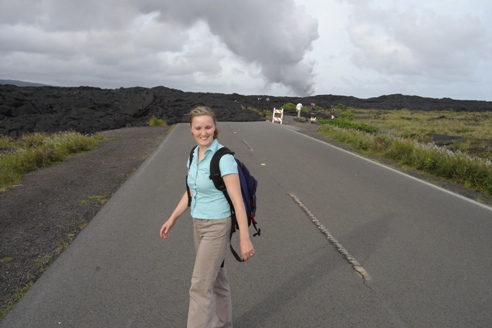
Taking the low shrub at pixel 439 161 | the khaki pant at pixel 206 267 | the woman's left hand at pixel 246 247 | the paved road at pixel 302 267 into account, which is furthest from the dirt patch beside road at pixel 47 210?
the low shrub at pixel 439 161

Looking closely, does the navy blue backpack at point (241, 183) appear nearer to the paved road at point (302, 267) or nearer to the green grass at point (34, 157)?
the paved road at point (302, 267)

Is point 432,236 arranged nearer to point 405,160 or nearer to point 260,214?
point 260,214

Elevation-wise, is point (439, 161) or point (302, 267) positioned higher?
point (439, 161)

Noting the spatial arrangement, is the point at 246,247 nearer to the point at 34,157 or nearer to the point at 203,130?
the point at 203,130

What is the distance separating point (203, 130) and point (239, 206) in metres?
0.61

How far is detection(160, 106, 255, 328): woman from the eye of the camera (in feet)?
9.84

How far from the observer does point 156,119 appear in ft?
99.7

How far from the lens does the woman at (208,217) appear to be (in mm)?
3000

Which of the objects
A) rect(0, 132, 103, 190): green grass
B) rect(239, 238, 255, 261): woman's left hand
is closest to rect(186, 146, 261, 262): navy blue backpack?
rect(239, 238, 255, 261): woman's left hand

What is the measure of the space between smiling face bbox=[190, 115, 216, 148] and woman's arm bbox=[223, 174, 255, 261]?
0.33 metres

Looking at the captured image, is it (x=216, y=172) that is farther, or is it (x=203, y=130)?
(x=203, y=130)

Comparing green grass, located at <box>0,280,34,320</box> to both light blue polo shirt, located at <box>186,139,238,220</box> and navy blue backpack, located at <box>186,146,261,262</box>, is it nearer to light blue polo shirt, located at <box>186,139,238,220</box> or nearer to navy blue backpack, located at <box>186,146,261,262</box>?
light blue polo shirt, located at <box>186,139,238,220</box>

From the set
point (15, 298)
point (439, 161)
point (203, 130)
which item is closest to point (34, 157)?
point (15, 298)

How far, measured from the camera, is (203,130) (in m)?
3.12
